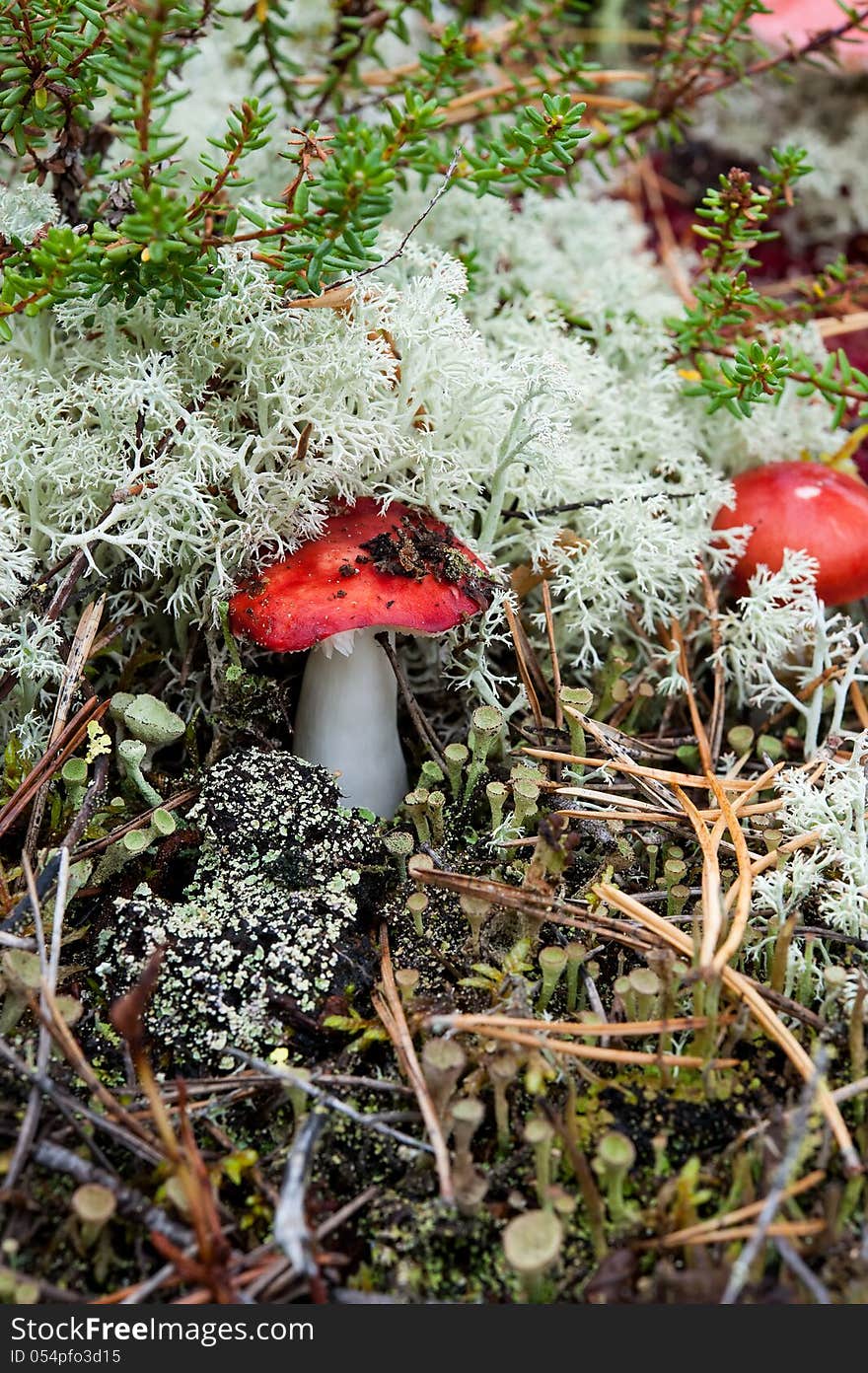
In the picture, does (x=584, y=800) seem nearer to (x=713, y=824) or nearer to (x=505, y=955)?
(x=713, y=824)

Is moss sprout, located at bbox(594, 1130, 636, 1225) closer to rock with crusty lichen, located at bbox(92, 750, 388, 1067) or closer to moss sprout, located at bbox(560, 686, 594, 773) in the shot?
rock with crusty lichen, located at bbox(92, 750, 388, 1067)

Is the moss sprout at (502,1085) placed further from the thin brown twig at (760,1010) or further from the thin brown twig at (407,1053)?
the thin brown twig at (760,1010)

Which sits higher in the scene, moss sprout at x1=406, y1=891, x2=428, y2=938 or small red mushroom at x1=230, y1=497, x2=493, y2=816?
small red mushroom at x1=230, y1=497, x2=493, y2=816

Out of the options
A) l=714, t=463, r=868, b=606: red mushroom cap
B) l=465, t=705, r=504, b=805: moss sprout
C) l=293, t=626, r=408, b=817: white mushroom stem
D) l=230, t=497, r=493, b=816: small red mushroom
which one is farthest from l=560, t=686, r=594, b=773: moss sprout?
l=714, t=463, r=868, b=606: red mushroom cap

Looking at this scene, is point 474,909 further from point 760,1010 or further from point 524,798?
point 760,1010

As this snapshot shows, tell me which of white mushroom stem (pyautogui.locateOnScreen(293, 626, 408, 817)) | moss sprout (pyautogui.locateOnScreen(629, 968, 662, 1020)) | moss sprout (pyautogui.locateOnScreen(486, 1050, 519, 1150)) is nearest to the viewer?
moss sprout (pyautogui.locateOnScreen(486, 1050, 519, 1150))

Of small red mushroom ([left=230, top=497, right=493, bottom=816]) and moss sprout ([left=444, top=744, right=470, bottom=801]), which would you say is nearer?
small red mushroom ([left=230, top=497, right=493, bottom=816])

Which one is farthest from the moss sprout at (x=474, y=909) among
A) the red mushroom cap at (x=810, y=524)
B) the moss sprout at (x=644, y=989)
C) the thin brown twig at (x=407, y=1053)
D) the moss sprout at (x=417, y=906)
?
the red mushroom cap at (x=810, y=524)

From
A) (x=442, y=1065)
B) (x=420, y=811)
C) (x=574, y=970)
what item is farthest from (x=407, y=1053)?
(x=420, y=811)

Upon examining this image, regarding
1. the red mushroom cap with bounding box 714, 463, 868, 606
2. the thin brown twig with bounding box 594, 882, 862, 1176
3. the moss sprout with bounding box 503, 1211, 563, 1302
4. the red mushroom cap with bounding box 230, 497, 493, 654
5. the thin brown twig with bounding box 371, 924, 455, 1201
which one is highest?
the red mushroom cap with bounding box 230, 497, 493, 654
